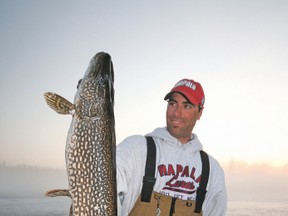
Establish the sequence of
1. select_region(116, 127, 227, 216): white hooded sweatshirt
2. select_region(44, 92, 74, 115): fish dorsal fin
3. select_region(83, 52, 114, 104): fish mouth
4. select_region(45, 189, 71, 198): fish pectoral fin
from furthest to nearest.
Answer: select_region(116, 127, 227, 216): white hooded sweatshirt < select_region(83, 52, 114, 104): fish mouth < select_region(44, 92, 74, 115): fish dorsal fin < select_region(45, 189, 71, 198): fish pectoral fin

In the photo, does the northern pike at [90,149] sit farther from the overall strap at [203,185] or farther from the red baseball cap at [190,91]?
the overall strap at [203,185]

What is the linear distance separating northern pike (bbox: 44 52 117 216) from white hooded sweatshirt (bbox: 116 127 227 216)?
0.87 m

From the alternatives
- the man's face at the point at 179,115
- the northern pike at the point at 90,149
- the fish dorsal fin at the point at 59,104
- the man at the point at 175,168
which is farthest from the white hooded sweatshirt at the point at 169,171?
the fish dorsal fin at the point at 59,104

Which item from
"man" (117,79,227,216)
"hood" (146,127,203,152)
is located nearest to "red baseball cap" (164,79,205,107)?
"man" (117,79,227,216)

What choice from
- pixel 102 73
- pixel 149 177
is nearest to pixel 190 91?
pixel 149 177

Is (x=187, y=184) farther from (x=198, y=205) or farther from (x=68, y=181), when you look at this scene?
(x=68, y=181)

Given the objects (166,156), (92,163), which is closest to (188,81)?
(166,156)

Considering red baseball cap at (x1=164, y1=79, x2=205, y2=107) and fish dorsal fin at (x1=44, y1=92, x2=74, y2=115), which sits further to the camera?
red baseball cap at (x1=164, y1=79, x2=205, y2=107)

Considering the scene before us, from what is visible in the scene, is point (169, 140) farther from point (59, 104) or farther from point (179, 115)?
point (59, 104)

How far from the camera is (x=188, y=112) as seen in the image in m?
4.95

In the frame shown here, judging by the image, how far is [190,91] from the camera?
499 centimetres

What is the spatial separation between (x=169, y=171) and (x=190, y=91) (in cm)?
121

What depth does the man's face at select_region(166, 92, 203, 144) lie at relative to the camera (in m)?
4.92

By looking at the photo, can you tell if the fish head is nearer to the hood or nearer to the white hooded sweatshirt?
the white hooded sweatshirt
